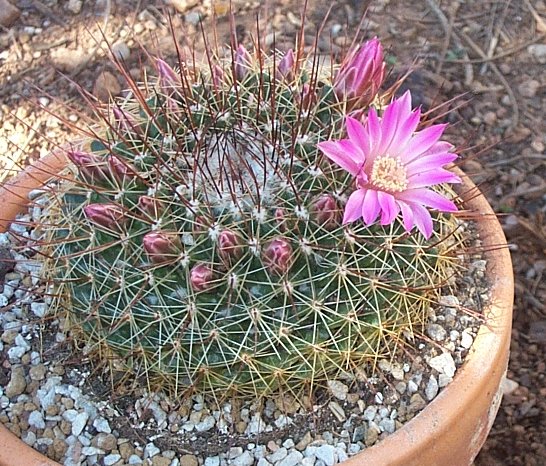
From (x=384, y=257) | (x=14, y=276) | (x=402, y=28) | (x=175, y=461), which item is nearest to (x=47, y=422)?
(x=175, y=461)

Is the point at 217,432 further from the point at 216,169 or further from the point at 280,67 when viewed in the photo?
the point at 280,67

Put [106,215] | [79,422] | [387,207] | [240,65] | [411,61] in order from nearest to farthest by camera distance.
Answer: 1. [387,207]
2. [106,215]
3. [79,422]
4. [240,65]
5. [411,61]

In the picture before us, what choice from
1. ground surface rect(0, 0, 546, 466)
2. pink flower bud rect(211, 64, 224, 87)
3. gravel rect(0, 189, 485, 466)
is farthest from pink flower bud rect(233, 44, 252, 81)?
ground surface rect(0, 0, 546, 466)

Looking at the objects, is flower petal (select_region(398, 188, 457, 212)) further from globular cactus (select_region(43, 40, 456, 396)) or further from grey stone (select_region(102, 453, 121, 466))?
grey stone (select_region(102, 453, 121, 466))

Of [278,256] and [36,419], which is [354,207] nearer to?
[278,256]

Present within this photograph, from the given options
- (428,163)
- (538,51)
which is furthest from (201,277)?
(538,51)

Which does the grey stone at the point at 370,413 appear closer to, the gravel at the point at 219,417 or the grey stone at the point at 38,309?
the gravel at the point at 219,417
